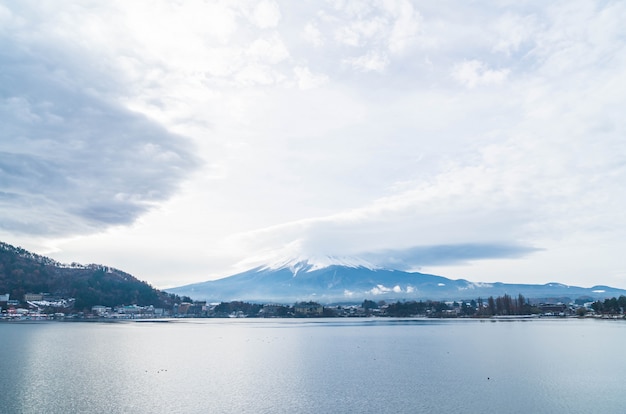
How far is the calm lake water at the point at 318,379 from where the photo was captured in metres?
24.0

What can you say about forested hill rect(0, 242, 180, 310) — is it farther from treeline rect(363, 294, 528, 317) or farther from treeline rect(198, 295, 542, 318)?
treeline rect(363, 294, 528, 317)

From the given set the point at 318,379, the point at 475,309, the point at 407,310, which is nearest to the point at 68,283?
the point at 407,310

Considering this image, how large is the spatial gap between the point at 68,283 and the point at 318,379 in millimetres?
159498

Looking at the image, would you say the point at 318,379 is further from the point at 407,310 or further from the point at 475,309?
the point at 407,310

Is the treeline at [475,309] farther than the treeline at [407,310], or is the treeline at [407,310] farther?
the treeline at [407,310]

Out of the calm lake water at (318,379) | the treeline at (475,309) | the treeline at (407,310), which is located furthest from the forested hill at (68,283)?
the calm lake water at (318,379)

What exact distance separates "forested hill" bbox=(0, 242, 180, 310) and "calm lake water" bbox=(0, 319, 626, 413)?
11514 centimetres

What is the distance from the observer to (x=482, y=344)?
52500 millimetres

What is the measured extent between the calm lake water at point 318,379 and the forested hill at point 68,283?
115 metres

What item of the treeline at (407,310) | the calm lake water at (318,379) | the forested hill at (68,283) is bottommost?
the calm lake water at (318,379)

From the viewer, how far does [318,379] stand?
31375mm

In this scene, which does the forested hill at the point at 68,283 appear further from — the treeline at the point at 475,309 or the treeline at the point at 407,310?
the treeline at the point at 475,309

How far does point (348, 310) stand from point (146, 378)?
14909 centimetres

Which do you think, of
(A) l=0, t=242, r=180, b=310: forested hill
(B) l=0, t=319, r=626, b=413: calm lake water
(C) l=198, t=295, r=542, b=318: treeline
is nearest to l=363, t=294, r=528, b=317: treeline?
(C) l=198, t=295, r=542, b=318: treeline
